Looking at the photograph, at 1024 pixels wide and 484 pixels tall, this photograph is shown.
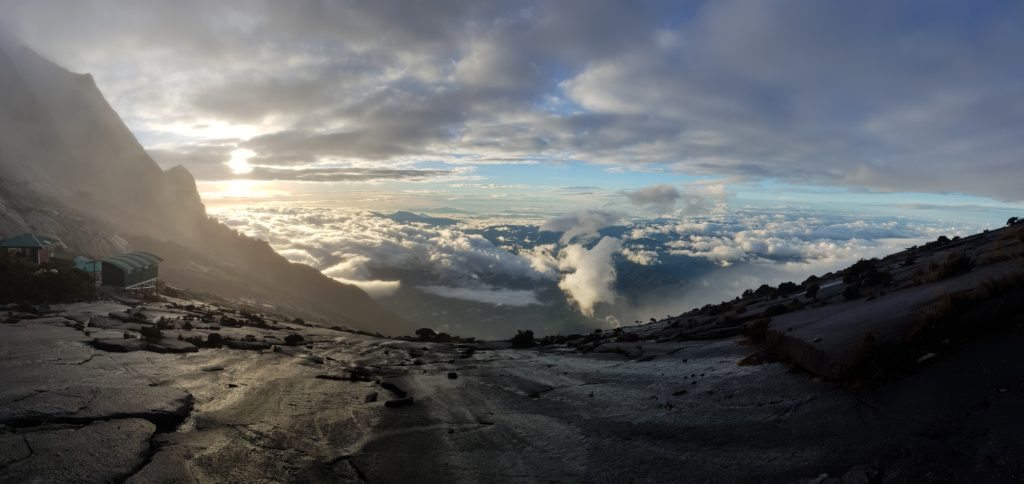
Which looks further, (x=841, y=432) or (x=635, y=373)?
(x=635, y=373)

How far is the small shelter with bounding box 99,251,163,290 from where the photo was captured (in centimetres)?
4550

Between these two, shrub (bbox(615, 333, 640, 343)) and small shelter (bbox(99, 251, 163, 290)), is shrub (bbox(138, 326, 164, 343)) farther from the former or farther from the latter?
small shelter (bbox(99, 251, 163, 290))

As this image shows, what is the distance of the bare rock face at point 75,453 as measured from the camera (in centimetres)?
732

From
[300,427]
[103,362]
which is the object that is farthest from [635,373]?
[103,362]

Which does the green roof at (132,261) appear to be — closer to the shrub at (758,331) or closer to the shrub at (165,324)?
the shrub at (165,324)

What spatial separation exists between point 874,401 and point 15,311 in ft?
120

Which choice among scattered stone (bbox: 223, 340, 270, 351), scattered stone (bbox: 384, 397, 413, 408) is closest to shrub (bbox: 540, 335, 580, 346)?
scattered stone (bbox: 223, 340, 270, 351)

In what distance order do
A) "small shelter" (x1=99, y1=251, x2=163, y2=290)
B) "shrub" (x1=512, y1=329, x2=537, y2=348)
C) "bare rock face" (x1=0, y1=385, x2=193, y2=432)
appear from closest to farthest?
"bare rock face" (x1=0, y1=385, x2=193, y2=432) → "shrub" (x1=512, y1=329, x2=537, y2=348) → "small shelter" (x1=99, y1=251, x2=163, y2=290)

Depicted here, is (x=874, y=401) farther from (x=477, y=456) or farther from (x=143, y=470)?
(x=143, y=470)

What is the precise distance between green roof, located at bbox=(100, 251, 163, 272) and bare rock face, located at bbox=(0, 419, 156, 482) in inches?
1833

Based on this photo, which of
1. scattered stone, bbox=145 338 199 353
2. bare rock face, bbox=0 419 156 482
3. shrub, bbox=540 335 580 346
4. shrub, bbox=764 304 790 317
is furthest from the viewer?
shrub, bbox=540 335 580 346

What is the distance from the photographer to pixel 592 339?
2588 centimetres

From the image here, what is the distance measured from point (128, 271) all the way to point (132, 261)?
257 centimetres

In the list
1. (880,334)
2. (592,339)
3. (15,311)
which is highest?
(880,334)
